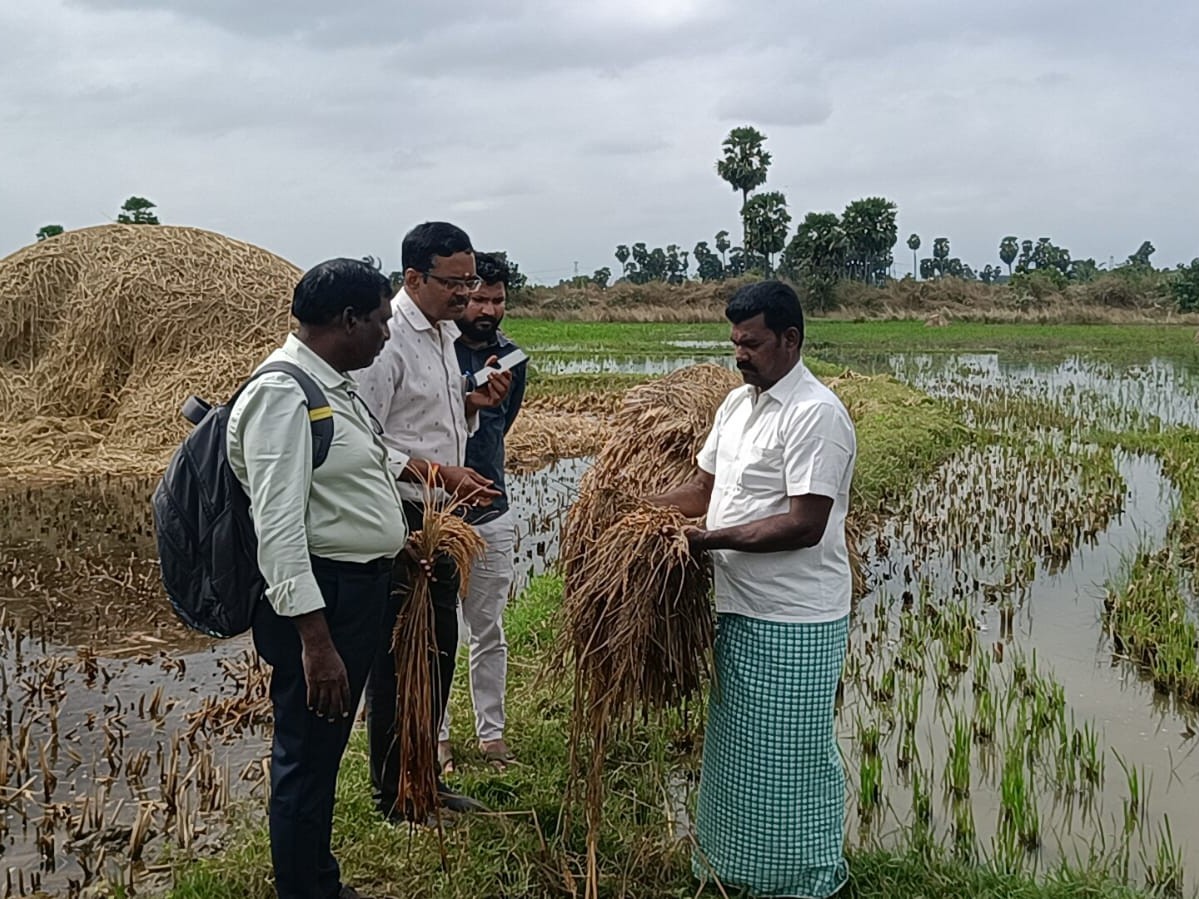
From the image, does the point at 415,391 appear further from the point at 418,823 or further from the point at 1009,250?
the point at 1009,250

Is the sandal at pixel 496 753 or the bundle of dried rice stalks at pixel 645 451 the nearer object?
the bundle of dried rice stalks at pixel 645 451

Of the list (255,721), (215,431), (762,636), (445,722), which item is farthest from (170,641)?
(762,636)

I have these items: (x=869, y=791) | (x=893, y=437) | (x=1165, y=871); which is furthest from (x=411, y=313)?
(x=893, y=437)

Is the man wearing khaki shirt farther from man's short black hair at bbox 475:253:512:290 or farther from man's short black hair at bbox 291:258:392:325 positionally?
man's short black hair at bbox 475:253:512:290

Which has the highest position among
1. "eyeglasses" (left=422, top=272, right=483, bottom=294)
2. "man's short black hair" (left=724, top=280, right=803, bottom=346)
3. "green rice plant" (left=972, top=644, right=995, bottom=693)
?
"eyeglasses" (left=422, top=272, right=483, bottom=294)

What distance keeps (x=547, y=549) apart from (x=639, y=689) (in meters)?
4.20

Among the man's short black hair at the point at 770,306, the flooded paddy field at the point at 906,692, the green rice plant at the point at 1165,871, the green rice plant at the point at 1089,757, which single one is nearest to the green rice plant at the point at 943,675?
the flooded paddy field at the point at 906,692

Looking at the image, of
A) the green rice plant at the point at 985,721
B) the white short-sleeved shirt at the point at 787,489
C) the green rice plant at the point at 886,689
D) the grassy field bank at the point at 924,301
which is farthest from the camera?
the grassy field bank at the point at 924,301

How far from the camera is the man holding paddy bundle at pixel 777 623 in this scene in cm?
260

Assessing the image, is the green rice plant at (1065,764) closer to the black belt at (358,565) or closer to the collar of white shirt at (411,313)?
the black belt at (358,565)

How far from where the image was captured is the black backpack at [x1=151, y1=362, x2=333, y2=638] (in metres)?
2.29

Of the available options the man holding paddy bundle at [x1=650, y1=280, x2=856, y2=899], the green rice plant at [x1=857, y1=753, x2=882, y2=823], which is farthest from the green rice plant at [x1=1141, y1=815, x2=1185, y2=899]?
the man holding paddy bundle at [x1=650, y1=280, x2=856, y2=899]

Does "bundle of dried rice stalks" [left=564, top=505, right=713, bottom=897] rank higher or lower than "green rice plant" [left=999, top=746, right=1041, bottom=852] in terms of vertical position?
higher

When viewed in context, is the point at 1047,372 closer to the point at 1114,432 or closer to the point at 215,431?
the point at 1114,432
